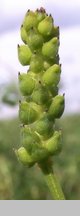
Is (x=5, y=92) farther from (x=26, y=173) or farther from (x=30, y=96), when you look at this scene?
(x=30, y=96)

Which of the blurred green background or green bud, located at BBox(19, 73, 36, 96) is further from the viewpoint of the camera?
the blurred green background

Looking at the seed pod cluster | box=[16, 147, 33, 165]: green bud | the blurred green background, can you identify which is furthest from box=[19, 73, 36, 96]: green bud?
the blurred green background

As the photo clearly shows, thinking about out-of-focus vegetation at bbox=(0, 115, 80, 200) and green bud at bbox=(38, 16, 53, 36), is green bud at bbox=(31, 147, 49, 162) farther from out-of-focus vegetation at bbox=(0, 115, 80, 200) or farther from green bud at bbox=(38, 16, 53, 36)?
out-of-focus vegetation at bbox=(0, 115, 80, 200)

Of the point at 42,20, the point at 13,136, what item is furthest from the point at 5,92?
the point at 42,20

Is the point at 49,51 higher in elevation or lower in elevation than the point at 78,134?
higher

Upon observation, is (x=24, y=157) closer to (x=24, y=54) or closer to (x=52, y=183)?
(x=52, y=183)

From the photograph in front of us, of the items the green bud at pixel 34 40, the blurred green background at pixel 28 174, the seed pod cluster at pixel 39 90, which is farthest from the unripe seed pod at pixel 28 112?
the blurred green background at pixel 28 174

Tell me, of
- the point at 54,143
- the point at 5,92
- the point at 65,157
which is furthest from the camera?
the point at 65,157
